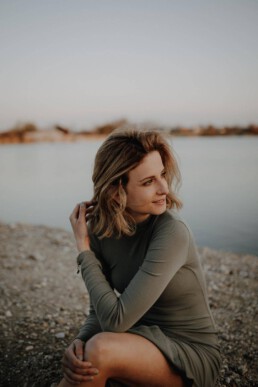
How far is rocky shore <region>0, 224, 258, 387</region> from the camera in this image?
10.2ft

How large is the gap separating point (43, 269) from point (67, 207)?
7241 millimetres

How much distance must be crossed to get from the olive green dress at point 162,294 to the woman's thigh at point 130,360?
0.05 metres

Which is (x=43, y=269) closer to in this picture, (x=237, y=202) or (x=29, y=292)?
(x=29, y=292)

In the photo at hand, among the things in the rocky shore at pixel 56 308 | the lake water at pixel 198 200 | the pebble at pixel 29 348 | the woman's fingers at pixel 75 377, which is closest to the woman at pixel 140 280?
the woman's fingers at pixel 75 377

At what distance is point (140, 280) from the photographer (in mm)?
2104

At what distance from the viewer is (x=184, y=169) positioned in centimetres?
2011

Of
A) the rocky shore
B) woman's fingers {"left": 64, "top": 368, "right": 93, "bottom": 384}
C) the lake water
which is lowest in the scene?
the lake water

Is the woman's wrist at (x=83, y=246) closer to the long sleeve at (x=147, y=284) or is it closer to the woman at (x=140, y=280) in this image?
the woman at (x=140, y=280)

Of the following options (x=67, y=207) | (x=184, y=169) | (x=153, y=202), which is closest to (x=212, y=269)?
(x=153, y=202)

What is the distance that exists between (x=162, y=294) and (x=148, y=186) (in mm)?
735

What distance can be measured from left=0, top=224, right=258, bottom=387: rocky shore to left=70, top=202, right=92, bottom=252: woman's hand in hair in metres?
1.30

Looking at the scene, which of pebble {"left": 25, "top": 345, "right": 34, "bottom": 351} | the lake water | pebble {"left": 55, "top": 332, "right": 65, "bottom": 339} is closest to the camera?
pebble {"left": 25, "top": 345, "right": 34, "bottom": 351}

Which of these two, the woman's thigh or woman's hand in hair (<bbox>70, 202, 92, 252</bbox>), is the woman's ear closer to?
woman's hand in hair (<bbox>70, 202, 92, 252</bbox>)

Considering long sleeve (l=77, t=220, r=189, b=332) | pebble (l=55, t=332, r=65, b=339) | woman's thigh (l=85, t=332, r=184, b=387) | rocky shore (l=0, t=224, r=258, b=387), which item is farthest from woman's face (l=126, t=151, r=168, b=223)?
pebble (l=55, t=332, r=65, b=339)
